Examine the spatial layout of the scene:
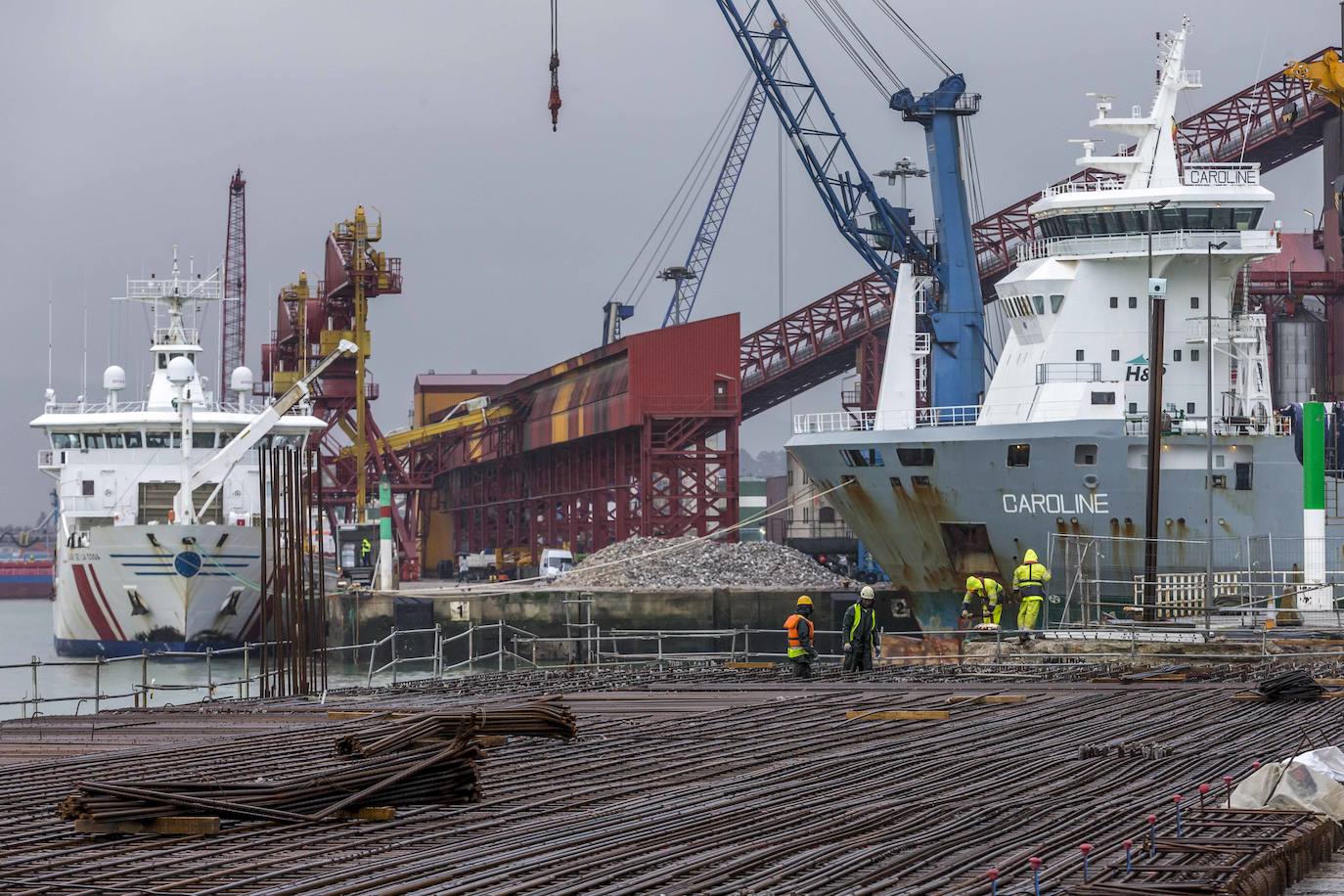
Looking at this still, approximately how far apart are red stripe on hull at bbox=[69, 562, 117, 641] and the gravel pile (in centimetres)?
1275

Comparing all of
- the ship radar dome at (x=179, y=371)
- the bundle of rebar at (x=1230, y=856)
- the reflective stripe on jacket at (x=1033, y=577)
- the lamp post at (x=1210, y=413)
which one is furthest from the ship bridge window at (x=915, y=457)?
the bundle of rebar at (x=1230, y=856)

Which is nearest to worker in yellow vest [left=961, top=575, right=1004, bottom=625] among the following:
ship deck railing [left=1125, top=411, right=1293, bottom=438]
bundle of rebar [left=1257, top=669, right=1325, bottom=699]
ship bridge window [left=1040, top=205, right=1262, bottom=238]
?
ship deck railing [left=1125, top=411, right=1293, bottom=438]

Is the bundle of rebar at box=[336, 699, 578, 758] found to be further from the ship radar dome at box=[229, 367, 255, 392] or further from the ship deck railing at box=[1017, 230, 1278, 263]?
the ship radar dome at box=[229, 367, 255, 392]

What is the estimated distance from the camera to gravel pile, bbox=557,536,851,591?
53.5m

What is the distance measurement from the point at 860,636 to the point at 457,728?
11.7 meters

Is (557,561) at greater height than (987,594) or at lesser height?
greater

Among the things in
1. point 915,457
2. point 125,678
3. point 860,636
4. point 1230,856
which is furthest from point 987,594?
point 125,678

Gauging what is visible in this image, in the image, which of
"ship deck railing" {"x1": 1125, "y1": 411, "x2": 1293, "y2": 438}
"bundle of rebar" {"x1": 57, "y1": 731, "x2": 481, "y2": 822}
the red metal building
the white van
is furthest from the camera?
the white van

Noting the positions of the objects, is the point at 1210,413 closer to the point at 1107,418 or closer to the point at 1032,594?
the point at 1107,418

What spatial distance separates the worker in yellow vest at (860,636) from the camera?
25812 mm

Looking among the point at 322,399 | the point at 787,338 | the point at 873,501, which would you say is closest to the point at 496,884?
the point at 873,501

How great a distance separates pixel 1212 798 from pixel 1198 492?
2721 centimetres

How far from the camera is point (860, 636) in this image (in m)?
26.1

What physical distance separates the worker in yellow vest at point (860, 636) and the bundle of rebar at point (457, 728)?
26.0ft
